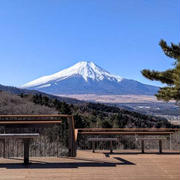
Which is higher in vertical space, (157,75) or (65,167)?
(157,75)

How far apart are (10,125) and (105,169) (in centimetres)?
273

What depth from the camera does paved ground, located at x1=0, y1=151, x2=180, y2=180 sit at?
15.3 feet

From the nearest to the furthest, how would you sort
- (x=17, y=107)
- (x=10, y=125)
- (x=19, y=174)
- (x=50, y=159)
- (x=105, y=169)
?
1. (x=19, y=174)
2. (x=105, y=169)
3. (x=50, y=159)
4. (x=10, y=125)
5. (x=17, y=107)

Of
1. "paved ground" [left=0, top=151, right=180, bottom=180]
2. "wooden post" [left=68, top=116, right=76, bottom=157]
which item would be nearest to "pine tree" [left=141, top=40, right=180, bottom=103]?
"paved ground" [left=0, top=151, right=180, bottom=180]

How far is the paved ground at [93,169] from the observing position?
15.3ft

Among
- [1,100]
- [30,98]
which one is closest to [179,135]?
[1,100]

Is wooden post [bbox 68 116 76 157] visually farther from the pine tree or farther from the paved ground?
the pine tree

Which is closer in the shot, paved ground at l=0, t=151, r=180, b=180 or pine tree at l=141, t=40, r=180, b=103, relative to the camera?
paved ground at l=0, t=151, r=180, b=180

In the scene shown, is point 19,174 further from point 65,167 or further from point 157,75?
point 157,75

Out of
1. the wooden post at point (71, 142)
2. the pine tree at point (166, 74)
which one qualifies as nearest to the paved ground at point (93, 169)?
the wooden post at point (71, 142)

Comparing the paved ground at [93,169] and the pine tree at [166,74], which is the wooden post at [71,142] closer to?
the paved ground at [93,169]

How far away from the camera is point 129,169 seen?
5.20 metres

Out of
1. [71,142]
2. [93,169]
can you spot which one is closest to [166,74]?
[71,142]

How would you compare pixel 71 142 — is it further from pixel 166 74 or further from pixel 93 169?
pixel 166 74
